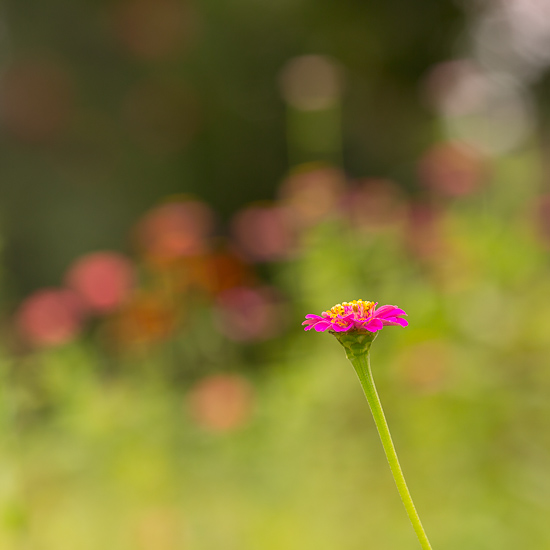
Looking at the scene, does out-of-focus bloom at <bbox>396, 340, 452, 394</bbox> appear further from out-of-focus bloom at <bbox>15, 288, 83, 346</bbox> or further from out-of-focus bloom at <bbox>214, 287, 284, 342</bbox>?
out-of-focus bloom at <bbox>15, 288, 83, 346</bbox>

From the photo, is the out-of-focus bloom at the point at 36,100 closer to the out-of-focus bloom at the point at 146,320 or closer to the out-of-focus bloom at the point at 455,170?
the out-of-focus bloom at the point at 146,320

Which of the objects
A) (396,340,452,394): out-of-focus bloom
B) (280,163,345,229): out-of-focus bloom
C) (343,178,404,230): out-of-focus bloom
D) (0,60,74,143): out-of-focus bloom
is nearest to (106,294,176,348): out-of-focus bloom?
(280,163,345,229): out-of-focus bloom

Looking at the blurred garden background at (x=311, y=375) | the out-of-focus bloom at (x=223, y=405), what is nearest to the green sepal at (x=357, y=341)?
the blurred garden background at (x=311, y=375)

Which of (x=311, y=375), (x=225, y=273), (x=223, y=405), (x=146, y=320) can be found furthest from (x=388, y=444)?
(x=225, y=273)

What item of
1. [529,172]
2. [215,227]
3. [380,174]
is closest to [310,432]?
[529,172]

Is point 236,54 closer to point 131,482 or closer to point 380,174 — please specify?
point 380,174

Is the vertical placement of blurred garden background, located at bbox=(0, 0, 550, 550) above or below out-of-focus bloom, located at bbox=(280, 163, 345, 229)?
below
